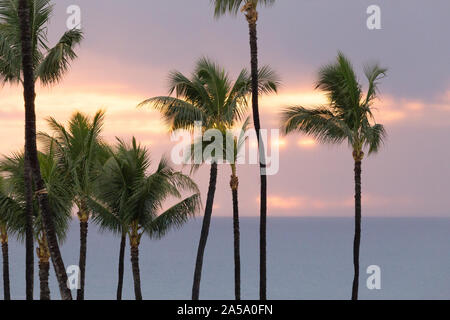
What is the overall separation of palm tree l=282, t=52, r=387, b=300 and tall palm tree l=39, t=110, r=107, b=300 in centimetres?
808

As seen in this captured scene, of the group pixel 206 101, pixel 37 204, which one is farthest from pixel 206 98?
pixel 37 204

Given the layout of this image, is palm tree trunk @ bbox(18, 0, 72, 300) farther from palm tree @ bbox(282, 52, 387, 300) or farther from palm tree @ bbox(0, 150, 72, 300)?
palm tree @ bbox(282, 52, 387, 300)

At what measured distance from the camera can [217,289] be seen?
144 m

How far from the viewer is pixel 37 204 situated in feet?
92.3

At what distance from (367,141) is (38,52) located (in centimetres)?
1308

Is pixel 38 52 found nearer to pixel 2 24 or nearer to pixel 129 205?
pixel 2 24

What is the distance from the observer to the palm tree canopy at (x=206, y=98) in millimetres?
31531

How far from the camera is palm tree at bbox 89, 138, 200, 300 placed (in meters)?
31.9

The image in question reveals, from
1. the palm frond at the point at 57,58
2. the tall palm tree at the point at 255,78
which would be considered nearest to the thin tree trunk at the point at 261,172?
the tall palm tree at the point at 255,78

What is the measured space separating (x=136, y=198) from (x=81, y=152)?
3002 mm

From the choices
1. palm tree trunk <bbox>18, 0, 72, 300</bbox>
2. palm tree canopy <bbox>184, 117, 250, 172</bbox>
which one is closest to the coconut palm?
palm tree canopy <bbox>184, 117, 250, 172</bbox>

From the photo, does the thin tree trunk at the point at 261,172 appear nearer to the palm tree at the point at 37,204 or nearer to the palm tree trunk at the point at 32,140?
the palm tree at the point at 37,204

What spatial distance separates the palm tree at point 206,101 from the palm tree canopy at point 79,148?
3.18 meters
